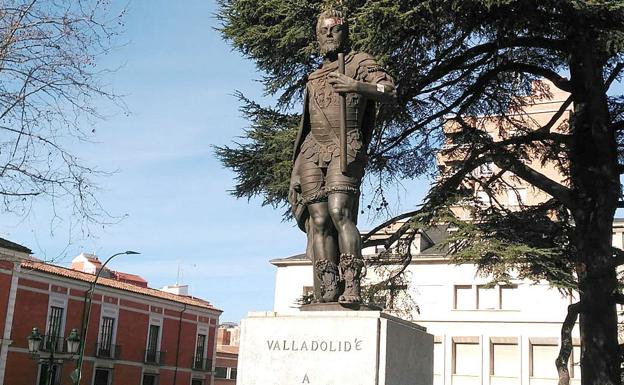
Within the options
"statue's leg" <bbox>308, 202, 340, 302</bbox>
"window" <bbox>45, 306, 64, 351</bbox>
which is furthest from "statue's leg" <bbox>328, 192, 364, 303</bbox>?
"window" <bbox>45, 306, 64, 351</bbox>

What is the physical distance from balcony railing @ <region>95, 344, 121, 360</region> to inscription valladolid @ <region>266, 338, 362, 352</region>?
37358 mm

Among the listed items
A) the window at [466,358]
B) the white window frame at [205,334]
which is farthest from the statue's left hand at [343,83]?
the white window frame at [205,334]

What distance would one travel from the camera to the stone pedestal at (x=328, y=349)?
19.8ft

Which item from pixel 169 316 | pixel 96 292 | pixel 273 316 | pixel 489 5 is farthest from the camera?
pixel 169 316

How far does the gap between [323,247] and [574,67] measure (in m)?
10.5

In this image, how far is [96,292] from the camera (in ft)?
137

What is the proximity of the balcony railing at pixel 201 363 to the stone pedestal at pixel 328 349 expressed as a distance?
43.9 meters

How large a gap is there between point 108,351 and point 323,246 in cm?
3798

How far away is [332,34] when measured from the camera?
7113 mm

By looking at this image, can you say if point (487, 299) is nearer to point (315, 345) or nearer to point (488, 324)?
point (488, 324)

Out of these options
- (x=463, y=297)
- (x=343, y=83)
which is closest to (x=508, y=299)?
(x=463, y=297)

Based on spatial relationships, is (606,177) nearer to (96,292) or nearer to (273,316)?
(273,316)

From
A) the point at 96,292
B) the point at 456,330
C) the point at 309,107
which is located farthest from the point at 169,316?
the point at 309,107

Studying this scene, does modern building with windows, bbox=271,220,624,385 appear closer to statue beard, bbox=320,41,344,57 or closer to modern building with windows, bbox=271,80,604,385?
modern building with windows, bbox=271,80,604,385
